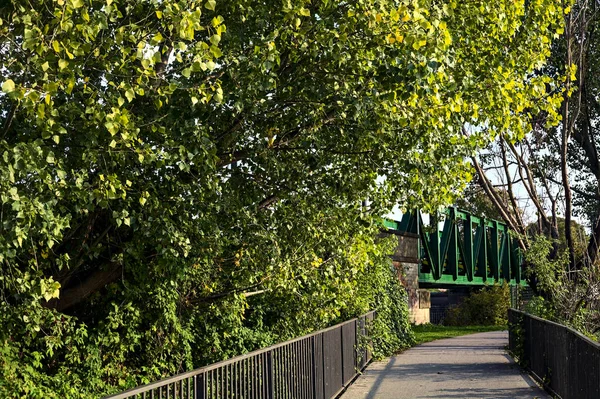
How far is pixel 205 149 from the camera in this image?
892 centimetres

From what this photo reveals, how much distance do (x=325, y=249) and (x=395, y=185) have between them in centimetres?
148

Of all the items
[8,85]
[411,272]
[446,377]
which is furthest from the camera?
[411,272]

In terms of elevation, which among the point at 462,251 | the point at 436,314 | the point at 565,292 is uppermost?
the point at 462,251

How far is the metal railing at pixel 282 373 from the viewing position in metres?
6.51

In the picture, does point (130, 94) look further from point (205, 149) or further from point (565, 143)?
point (565, 143)

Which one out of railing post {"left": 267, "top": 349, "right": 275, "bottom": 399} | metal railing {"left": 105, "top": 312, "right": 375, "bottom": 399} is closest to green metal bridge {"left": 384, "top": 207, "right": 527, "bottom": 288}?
metal railing {"left": 105, "top": 312, "right": 375, "bottom": 399}

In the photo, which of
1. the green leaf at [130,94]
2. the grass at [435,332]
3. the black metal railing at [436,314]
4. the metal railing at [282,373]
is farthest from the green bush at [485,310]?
the green leaf at [130,94]

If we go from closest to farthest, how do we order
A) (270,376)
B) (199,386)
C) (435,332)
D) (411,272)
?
(199,386) < (270,376) < (435,332) < (411,272)

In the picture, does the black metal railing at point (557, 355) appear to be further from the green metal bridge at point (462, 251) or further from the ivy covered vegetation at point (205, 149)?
the green metal bridge at point (462, 251)

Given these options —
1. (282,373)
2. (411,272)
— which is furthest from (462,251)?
(282,373)

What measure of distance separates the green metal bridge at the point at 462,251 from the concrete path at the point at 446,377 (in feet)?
34.6

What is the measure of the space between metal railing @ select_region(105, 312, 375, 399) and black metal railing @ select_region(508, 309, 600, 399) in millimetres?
3269

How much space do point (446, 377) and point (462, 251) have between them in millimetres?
28635

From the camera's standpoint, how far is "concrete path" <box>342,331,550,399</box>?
1384 centimetres
